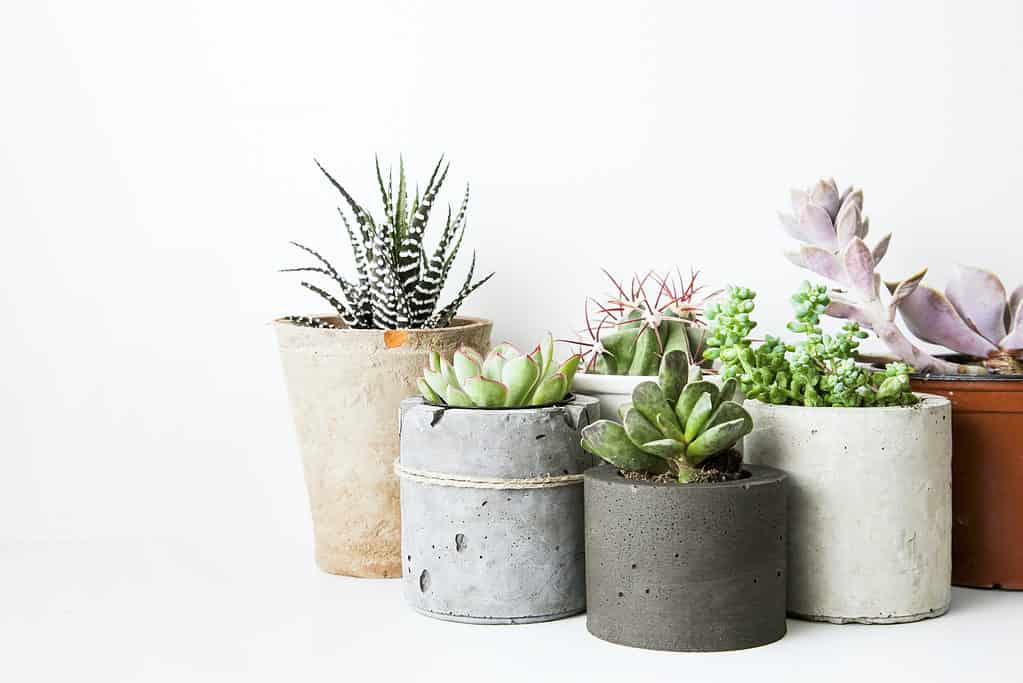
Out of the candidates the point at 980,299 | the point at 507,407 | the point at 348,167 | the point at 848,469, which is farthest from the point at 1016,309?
the point at 348,167

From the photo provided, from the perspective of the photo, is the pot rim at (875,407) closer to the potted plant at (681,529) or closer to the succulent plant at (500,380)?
the potted plant at (681,529)

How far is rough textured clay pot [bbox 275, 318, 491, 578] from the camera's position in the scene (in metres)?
1.21

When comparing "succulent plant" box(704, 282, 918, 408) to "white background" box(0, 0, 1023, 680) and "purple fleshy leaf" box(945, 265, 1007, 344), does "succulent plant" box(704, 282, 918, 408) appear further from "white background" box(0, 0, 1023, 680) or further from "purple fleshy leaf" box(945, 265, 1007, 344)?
"white background" box(0, 0, 1023, 680)

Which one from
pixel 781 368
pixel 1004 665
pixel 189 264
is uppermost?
pixel 189 264

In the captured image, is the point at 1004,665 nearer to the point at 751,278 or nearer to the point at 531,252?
the point at 751,278

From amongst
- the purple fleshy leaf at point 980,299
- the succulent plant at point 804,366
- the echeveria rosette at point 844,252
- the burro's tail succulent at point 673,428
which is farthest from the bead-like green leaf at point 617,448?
the purple fleshy leaf at point 980,299

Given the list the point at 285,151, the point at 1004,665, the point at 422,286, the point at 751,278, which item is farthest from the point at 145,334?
the point at 1004,665

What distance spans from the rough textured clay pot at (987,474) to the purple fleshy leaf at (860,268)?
10 centimetres

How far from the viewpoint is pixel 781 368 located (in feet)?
3.54

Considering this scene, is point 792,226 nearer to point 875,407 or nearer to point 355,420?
point 875,407

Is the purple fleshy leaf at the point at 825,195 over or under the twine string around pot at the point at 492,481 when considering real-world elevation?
over

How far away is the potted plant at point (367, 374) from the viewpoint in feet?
3.97

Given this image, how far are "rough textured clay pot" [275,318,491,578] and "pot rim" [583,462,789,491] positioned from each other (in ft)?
0.79

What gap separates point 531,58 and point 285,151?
1.00ft
